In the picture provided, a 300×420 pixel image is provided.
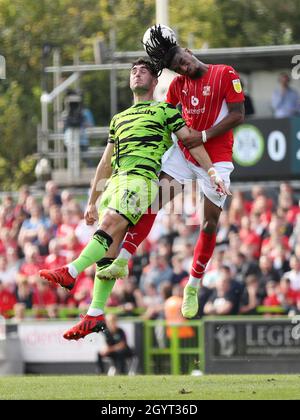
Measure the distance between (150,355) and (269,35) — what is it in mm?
17860

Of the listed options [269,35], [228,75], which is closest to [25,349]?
[228,75]

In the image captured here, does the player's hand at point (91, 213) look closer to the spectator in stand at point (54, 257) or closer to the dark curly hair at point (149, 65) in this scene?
the dark curly hair at point (149, 65)

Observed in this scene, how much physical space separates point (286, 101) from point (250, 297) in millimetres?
4386

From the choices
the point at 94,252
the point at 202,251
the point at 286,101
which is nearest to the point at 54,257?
the point at 286,101

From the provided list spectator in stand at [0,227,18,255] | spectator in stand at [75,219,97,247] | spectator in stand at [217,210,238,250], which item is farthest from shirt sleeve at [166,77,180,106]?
spectator in stand at [0,227,18,255]

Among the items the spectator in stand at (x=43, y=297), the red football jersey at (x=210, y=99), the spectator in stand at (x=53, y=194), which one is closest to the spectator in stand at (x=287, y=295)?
the spectator in stand at (x=43, y=297)

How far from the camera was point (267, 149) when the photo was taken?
21.2 metres

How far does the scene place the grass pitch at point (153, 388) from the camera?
1092 cm

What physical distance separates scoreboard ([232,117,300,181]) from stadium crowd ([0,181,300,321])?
2.86 feet

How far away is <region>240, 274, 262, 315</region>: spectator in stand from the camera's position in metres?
18.2

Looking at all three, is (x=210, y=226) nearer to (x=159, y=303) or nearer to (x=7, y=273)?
(x=159, y=303)
